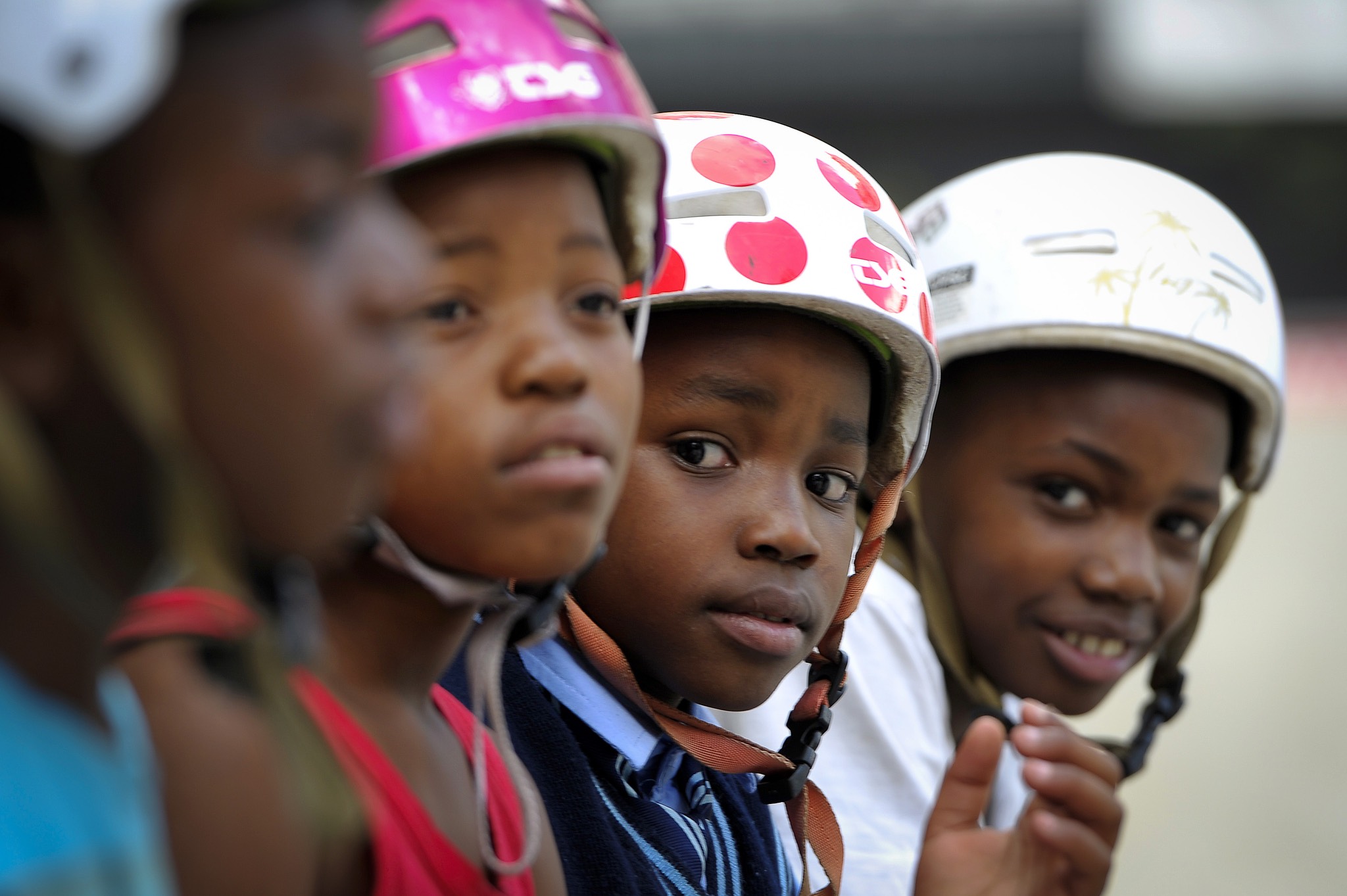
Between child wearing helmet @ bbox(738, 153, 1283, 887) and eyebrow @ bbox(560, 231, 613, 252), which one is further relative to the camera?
child wearing helmet @ bbox(738, 153, 1283, 887)

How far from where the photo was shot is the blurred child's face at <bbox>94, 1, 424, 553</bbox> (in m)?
0.95

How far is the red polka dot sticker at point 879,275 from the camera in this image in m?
2.09

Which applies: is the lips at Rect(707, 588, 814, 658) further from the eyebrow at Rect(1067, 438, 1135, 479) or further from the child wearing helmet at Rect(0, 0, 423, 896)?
the eyebrow at Rect(1067, 438, 1135, 479)

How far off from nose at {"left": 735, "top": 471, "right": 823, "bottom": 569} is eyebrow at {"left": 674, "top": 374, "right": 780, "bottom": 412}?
0.31ft

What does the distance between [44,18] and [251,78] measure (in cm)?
14

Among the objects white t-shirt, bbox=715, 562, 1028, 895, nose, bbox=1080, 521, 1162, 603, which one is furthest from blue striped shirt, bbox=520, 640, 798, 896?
nose, bbox=1080, 521, 1162, 603

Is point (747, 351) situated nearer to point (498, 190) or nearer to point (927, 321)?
point (927, 321)

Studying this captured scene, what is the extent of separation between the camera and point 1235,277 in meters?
3.02

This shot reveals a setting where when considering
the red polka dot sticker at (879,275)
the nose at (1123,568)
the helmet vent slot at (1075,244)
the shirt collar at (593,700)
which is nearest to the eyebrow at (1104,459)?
the nose at (1123,568)

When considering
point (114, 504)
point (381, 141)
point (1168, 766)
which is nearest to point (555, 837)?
point (381, 141)

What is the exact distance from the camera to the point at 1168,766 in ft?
20.7

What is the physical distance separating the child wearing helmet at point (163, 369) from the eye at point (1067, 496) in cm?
201

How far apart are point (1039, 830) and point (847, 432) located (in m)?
0.60

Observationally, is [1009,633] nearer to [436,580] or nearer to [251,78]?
[436,580]
